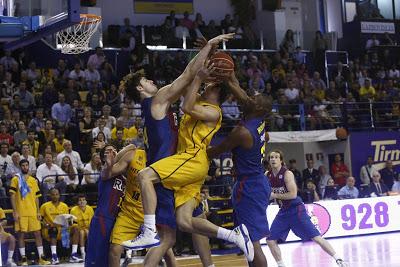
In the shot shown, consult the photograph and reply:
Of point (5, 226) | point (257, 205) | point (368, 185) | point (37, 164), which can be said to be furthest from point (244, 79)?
point (257, 205)

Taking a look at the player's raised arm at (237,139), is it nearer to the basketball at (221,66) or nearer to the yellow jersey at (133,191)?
the basketball at (221,66)

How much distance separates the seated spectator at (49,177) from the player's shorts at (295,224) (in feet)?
19.4

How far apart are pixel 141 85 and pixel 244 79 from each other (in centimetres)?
1491

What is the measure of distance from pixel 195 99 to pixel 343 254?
7223mm

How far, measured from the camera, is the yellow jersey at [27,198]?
14.7 metres

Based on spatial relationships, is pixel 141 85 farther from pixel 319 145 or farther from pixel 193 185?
pixel 319 145

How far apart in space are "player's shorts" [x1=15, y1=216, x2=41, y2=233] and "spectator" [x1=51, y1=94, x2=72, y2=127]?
3.43m

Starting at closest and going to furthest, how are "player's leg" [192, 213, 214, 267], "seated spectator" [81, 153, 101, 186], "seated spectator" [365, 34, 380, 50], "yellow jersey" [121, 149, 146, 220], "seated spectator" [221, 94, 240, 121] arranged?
"yellow jersey" [121, 149, 146, 220] < "player's leg" [192, 213, 214, 267] < "seated spectator" [81, 153, 101, 186] < "seated spectator" [221, 94, 240, 121] < "seated spectator" [365, 34, 380, 50]

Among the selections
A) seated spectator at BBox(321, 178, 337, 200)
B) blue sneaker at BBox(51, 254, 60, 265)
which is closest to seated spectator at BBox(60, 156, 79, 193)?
blue sneaker at BBox(51, 254, 60, 265)

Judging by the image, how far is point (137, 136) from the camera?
54.8 ft

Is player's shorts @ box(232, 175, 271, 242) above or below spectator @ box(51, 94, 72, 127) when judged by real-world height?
below

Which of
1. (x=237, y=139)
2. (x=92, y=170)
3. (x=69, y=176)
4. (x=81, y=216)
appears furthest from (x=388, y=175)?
(x=237, y=139)

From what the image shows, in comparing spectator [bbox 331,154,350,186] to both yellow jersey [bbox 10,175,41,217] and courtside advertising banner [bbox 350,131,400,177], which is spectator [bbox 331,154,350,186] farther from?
yellow jersey [bbox 10,175,41,217]

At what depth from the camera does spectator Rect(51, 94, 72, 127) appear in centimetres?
1775
